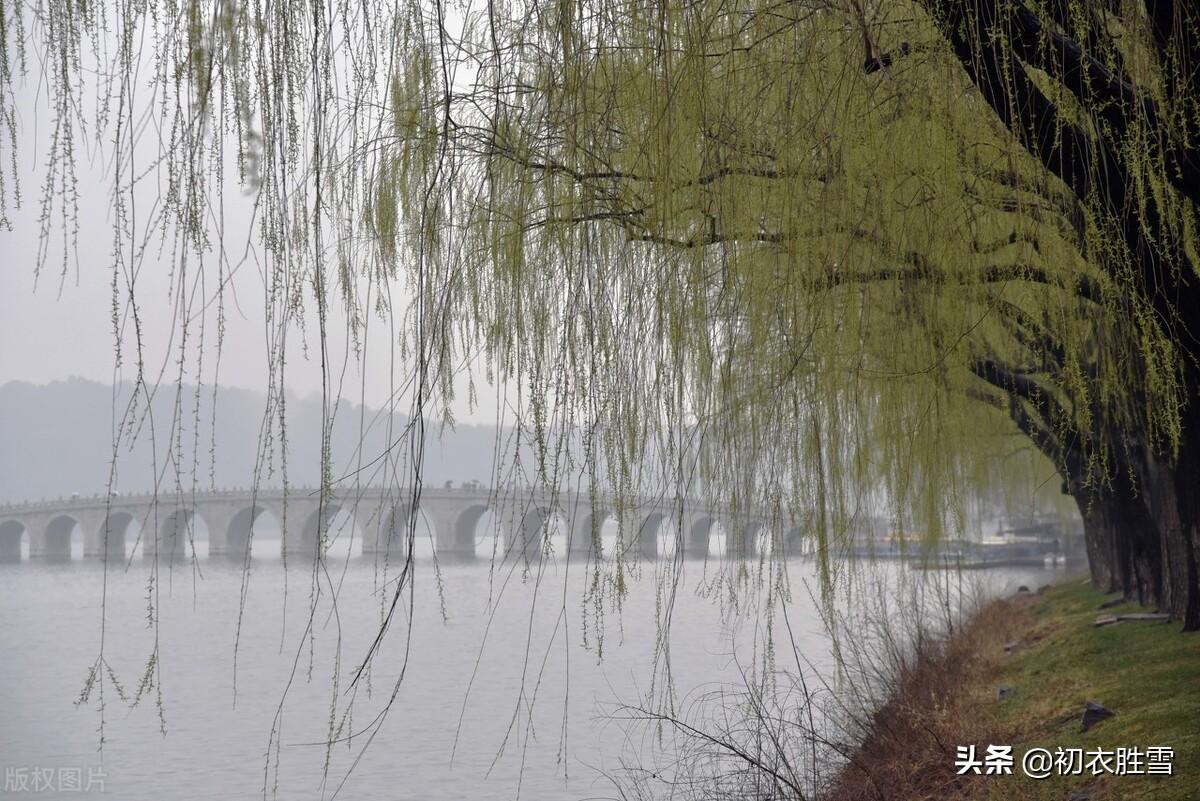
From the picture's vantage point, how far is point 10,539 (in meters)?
54.6

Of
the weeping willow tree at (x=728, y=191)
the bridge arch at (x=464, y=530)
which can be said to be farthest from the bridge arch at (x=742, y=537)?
the bridge arch at (x=464, y=530)

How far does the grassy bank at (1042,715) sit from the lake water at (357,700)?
943 millimetres

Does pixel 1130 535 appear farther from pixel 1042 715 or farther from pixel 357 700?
pixel 357 700

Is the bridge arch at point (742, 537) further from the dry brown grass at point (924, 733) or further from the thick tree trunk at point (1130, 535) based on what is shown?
the thick tree trunk at point (1130, 535)

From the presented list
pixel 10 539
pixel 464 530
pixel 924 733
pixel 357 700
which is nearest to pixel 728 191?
pixel 924 733

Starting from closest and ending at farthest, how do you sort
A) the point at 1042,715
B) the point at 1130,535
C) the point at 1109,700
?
1. the point at 1109,700
2. the point at 1042,715
3. the point at 1130,535

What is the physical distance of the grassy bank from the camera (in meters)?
4.69

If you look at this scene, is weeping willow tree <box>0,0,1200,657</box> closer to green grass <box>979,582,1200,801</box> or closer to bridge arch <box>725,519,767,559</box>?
bridge arch <box>725,519,767,559</box>

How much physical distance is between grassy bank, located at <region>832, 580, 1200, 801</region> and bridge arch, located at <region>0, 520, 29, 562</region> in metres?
49.9

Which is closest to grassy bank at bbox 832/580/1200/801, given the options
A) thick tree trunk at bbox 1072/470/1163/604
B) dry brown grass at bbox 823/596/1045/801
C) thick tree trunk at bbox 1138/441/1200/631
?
dry brown grass at bbox 823/596/1045/801

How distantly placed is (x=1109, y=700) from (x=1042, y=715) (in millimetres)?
406

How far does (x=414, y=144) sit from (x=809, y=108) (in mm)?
1051

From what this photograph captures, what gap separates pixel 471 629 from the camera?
2088 centimetres

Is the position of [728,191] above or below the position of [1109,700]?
above
